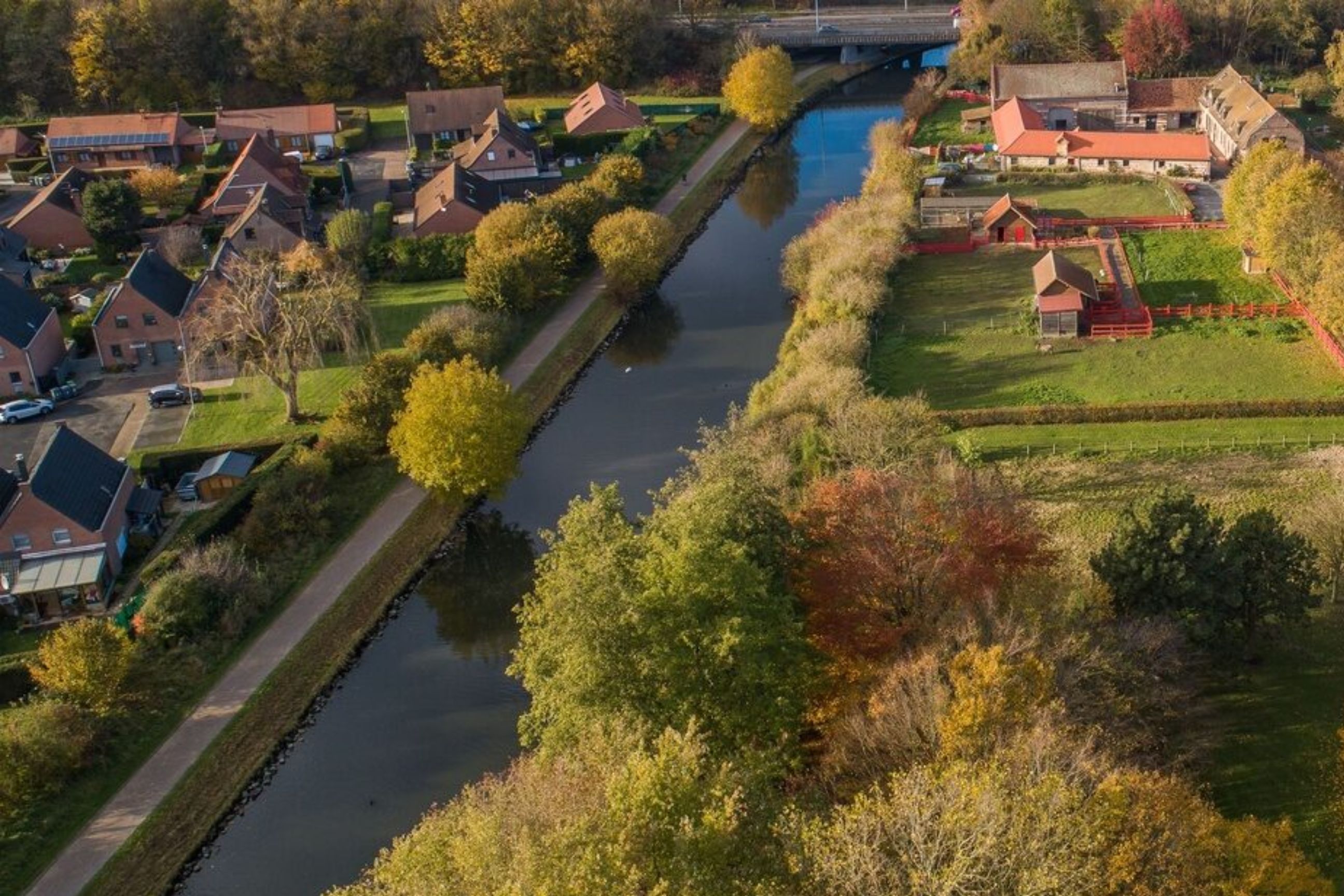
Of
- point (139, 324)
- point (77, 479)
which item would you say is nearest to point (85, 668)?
point (77, 479)

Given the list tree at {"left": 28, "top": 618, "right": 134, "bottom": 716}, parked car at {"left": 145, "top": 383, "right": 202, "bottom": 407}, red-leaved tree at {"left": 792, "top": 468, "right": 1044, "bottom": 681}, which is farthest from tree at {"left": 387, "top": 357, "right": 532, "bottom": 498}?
red-leaved tree at {"left": 792, "top": 468, "right": 1044, "bottom": 681}

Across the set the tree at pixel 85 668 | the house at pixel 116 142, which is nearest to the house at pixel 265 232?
the house at pixel 116 142

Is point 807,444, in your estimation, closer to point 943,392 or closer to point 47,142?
point 943,392

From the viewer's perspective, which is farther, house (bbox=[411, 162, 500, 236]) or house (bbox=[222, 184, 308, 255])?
house (bbox=[411, 162, 500, 236])

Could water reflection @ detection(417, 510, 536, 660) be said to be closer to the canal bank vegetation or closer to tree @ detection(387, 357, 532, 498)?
tree @ detection(387, 357, 532, 498)

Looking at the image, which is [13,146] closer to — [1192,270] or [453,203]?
[453,203]

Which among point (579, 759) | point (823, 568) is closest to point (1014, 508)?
point (823, 568)

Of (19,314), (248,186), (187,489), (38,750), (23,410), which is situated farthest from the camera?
(248,186)
